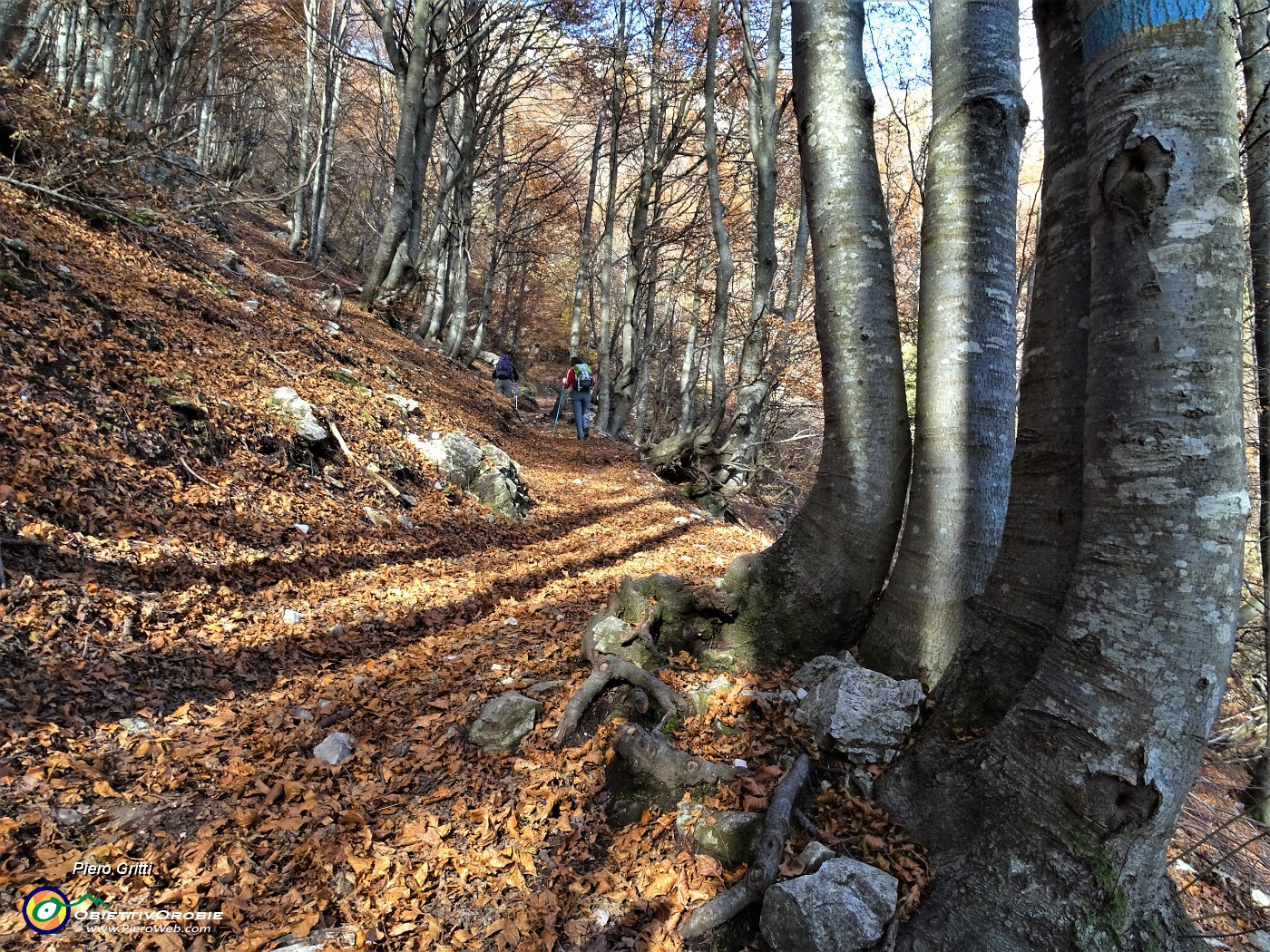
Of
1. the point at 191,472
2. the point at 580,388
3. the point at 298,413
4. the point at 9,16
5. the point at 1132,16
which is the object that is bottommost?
the point at 191,472

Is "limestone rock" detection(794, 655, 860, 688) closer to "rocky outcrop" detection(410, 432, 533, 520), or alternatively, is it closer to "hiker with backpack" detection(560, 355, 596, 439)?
"rocky outcrop" detection(410, 432, 533, 520)

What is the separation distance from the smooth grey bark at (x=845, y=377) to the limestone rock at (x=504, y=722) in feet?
4.28

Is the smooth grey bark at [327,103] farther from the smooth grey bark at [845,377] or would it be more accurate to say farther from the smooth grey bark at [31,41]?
the smooth grey bark at [845,377]

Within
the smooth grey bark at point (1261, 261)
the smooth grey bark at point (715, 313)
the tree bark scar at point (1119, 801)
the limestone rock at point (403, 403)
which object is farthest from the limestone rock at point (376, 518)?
the smooth grey bark at point (1261, 261)

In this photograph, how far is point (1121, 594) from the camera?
1.67 meters

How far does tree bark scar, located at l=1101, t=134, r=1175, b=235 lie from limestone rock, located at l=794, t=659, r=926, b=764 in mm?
1890

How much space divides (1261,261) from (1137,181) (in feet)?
16.5

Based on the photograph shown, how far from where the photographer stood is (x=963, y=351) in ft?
9.72

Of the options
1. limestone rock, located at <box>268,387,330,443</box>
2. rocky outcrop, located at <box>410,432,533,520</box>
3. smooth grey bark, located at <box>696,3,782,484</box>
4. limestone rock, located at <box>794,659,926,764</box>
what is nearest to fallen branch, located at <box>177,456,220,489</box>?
limestone rock, located at <box>268,387,330,443</box>

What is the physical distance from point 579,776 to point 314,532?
3.70 m

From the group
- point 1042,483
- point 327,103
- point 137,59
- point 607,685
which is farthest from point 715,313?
point 137,59

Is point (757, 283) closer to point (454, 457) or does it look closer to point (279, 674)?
point (454, 457)

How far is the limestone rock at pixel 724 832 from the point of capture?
6.88 ft

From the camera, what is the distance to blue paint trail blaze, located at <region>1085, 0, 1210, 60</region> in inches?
64.5
